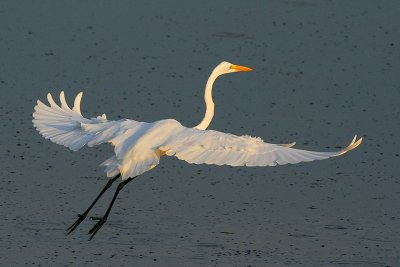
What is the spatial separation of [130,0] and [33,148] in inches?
152

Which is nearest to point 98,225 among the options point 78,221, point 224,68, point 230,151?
point 78,221

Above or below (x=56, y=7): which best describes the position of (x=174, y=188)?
below

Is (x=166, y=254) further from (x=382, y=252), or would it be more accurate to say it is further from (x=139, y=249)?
(x=382, y=252)

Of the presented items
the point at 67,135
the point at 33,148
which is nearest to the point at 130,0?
the point at 33,148

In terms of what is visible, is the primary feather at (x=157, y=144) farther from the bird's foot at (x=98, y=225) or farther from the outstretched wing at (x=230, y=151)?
the bird's foot at (x=98, y=225)

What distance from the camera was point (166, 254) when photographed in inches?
378

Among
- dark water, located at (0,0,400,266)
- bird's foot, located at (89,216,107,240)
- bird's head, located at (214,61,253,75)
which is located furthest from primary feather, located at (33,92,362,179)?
bird's head, located at (214,61,253,75)

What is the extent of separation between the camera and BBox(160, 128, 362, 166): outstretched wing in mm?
8750

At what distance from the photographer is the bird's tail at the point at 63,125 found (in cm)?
958

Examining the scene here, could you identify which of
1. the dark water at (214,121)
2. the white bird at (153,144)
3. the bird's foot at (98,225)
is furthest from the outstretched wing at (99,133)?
the dark water at (214,121)

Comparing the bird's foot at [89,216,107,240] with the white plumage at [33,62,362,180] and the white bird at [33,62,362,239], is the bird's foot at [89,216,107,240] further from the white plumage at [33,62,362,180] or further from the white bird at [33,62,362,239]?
the white plumage at [33,62,362,180]

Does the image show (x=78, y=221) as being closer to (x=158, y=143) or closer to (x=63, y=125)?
(x=63, y=125)

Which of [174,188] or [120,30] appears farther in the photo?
[120,30]

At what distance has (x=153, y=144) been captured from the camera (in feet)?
30.4
